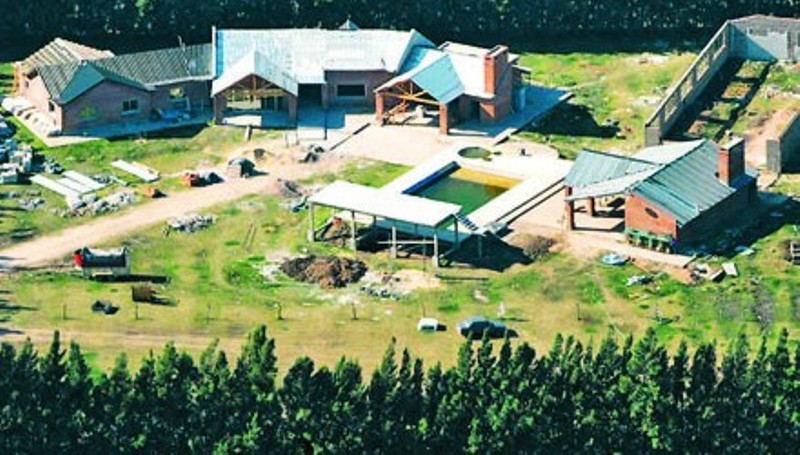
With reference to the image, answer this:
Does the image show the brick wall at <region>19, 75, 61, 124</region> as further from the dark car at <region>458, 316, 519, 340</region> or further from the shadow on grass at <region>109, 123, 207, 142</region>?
the dark car at <region>458, 316, 519, 340</region>

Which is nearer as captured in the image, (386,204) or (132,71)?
(386,204)

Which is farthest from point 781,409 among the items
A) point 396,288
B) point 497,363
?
point 396,288

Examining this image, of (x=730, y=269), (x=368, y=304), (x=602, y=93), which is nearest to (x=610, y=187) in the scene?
(x=730, y=269)

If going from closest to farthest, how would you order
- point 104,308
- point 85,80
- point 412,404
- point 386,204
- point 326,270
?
point 412,404 → point 104,308 → point 326,270 → point 386,204 → point 85,80

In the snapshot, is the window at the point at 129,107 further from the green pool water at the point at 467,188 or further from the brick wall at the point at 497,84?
the brick wall at the point at 497,84

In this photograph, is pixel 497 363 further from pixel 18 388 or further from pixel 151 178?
pixel 151 178

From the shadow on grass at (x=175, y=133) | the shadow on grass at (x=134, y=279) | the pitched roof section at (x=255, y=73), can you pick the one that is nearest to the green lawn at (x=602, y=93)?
the pitched roof section at (x=255, y=73)

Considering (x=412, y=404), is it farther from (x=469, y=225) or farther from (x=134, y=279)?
(x=469, y=225)

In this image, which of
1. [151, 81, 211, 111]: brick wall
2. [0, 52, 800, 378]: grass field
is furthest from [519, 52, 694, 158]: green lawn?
[151, 81, 211, 111]: brick wall
